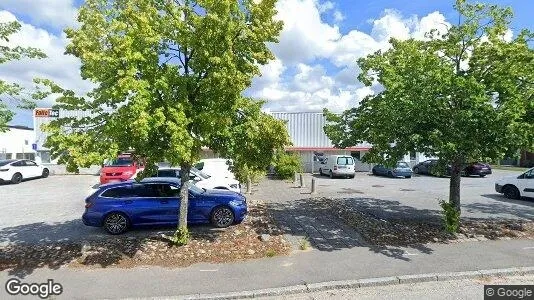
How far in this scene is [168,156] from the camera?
725cm

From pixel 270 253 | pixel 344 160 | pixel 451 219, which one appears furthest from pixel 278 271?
pixel 344 160

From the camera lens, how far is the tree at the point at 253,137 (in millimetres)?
8180

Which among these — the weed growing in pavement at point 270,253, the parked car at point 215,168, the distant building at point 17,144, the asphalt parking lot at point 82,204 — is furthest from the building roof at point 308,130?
the weed growing in pavement at point 270,253

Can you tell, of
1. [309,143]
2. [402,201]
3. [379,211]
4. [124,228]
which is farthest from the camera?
[309,143]

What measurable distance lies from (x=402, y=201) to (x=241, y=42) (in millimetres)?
10634

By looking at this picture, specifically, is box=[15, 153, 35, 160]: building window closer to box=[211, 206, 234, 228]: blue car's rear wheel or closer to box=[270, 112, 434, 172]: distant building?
box=[270, 112, 434, 172]: distant building

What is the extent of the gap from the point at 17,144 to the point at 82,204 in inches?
967

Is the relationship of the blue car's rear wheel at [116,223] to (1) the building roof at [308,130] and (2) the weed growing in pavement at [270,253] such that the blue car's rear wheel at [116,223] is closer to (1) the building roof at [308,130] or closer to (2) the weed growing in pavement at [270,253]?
(2) the weed growing in pavement at [270,253]

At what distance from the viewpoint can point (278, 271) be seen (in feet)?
23.0

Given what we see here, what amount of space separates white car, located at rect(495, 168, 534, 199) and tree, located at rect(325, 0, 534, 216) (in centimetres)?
780

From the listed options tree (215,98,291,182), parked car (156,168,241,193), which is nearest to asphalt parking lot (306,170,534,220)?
parked car (156,168,241,193)

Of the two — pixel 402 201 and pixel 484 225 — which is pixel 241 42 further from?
pixel 402 201

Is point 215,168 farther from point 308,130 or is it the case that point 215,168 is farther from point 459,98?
point 308,130

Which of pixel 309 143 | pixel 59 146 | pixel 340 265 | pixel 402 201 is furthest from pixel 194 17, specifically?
pixel 309 143
